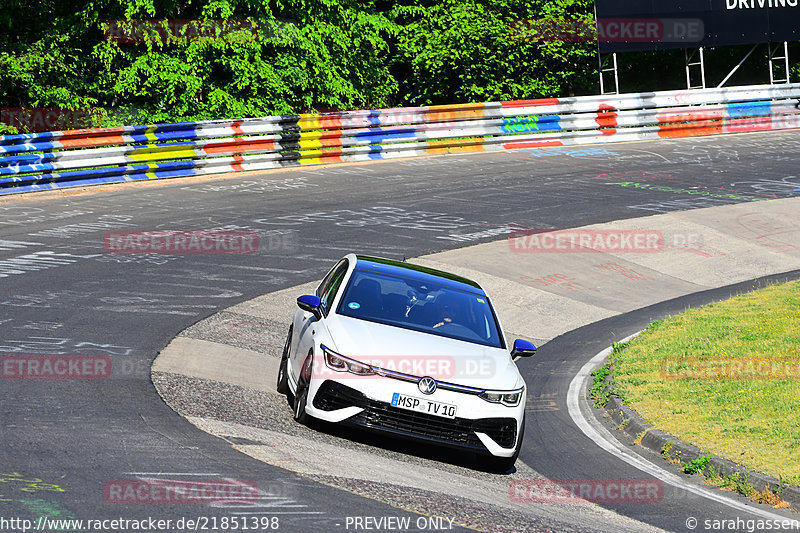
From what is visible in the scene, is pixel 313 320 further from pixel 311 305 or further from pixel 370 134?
pixel 370 134

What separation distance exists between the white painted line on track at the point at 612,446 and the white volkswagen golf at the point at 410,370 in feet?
4.85

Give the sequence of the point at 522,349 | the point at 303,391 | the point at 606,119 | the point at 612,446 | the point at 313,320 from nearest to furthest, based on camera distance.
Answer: the point at 303,391
the point at 522,349
the point at 313,320
the point at 612,446
the point at 606,119

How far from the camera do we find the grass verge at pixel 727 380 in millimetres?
9508

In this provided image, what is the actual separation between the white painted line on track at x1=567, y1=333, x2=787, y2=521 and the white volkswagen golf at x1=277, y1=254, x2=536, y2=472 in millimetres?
1479

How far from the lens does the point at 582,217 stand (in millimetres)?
21047

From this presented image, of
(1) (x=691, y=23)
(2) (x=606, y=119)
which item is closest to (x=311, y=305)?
(2) (x=606, y=119)

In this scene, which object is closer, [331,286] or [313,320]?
[313,320]

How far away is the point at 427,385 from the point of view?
8.41 meters

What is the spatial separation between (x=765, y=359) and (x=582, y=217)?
9.22 metres

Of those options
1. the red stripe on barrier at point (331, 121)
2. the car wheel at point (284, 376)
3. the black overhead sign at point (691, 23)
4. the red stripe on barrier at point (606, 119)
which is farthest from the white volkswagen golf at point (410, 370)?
the black overhead sign at point (691, 23)

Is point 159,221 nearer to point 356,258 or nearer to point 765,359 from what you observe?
point 356,258

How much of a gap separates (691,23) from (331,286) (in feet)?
84.1

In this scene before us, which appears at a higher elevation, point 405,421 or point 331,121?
point 331,121

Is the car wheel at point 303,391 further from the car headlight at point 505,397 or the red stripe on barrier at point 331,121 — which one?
the red stripe on barrier at point 331,121
